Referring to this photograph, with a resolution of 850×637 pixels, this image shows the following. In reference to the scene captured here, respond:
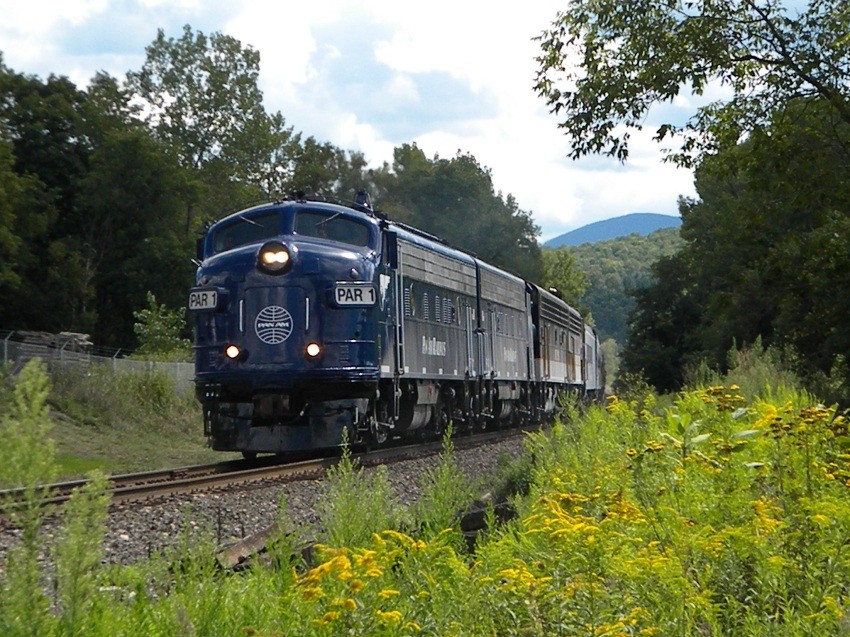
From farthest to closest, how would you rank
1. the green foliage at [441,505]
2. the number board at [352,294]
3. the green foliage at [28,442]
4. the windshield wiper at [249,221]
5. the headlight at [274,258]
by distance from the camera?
1. the windshield wiper at [249,221]
2. the headlight at [274,258]
3. the number board at [352,294]
4. the green foliage at [441,505]
5. the green foliage at [28,442]

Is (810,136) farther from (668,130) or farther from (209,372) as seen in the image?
(209,372)

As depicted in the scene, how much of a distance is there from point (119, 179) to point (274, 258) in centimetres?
3605

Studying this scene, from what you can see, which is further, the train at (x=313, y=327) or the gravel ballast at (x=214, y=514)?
the train at (x=313, y=327)

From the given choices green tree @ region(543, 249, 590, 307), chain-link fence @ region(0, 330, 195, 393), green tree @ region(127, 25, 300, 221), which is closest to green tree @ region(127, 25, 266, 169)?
green tree @ region(127, 25, 300, 221)

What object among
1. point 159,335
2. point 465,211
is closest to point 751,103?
point 159,335

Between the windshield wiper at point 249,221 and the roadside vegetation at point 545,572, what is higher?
the windshield wiper at point 249,221

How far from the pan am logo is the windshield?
160 cm

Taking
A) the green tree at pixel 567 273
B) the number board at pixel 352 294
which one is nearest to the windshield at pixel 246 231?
the number board at pixel 352 294

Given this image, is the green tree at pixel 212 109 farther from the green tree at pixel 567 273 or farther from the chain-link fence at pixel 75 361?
the green tree at pixel 567 273

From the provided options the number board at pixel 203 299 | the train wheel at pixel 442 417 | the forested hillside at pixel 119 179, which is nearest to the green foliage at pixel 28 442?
the number board at pixel 203 299

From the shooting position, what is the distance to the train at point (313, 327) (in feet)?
54.1

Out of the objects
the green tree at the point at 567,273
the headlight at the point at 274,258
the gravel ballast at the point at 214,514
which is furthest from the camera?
the green tree at the point at 567,273

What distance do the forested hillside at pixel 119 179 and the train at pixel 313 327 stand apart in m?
22.0

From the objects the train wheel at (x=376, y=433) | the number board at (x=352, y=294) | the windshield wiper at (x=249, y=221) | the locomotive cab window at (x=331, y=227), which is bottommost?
the train wheel at (x=376, y=433)
